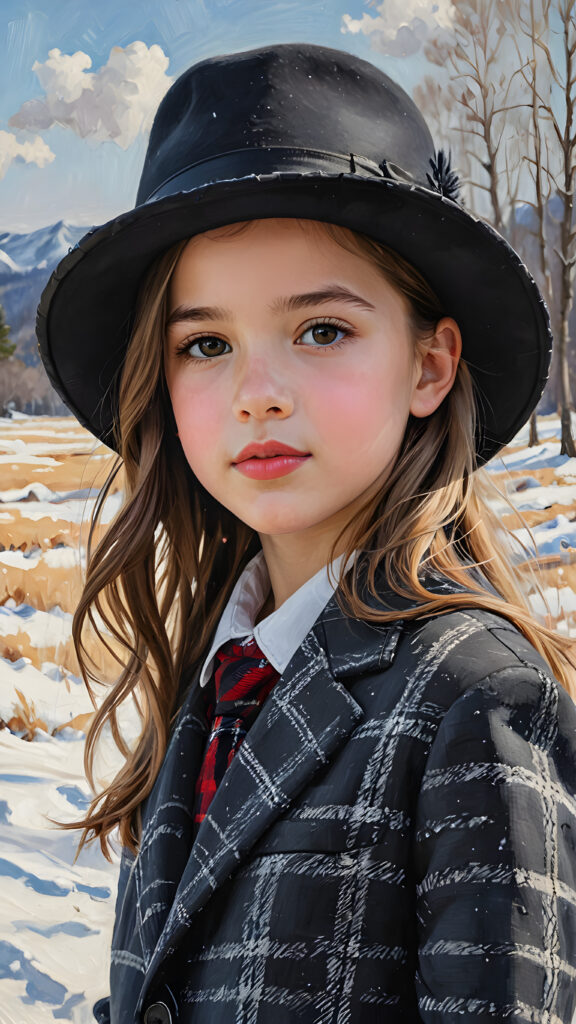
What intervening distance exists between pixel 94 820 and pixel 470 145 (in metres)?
1.46

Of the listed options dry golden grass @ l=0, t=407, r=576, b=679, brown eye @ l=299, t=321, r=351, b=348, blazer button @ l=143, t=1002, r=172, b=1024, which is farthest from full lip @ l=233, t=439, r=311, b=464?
dry golden grass @ l=0, t=407, r=576, b=679

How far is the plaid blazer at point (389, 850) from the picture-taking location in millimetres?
724

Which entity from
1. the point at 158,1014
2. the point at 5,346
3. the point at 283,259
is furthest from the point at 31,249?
the point at 158,1014

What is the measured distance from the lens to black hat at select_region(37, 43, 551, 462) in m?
0.93

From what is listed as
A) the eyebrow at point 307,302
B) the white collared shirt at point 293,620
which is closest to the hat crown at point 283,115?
the eyebrow at point 307,302

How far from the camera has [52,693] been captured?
204cm

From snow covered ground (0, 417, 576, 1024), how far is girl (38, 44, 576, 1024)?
65 centimetres

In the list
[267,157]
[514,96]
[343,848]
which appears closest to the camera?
[343,848]

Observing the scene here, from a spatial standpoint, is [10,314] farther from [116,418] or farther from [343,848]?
[343,848]

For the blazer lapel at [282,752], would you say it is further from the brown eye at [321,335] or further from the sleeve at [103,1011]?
the sleeve at [103,1011]

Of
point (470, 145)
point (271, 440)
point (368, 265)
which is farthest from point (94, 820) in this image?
point (470, 145)

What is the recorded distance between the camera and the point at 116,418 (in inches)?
51.4

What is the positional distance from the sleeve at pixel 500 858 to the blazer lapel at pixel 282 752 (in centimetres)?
12

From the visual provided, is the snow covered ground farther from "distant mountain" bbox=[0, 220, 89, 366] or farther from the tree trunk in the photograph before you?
"distant mountain" bbox=[0, 220, 89, 366]
